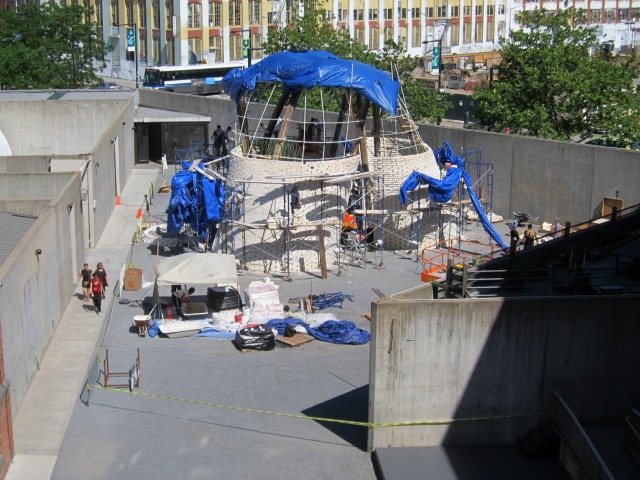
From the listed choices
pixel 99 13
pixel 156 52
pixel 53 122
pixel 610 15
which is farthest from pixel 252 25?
pixel 610 15

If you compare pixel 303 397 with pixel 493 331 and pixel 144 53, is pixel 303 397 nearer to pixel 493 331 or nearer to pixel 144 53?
pixel 493 331

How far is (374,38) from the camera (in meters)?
92.8

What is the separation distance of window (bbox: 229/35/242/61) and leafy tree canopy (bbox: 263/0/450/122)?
16924mm

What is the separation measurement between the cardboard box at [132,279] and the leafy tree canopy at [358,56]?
24.6m

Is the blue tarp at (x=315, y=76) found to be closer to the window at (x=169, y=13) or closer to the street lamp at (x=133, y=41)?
the street lamp at (x=133, y=41)

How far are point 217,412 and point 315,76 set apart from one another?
13225 mm

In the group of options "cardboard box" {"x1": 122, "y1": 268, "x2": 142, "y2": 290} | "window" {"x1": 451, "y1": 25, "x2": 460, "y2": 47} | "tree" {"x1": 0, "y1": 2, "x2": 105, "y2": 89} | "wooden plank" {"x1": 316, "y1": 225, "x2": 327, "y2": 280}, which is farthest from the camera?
"window" {"x1": 451, "y1": 25, "x2": 460, "y2": 47}

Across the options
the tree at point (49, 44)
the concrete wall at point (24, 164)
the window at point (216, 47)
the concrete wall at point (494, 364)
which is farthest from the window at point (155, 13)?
the concrete wall at point (494, 364)

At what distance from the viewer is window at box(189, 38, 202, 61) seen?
257ft

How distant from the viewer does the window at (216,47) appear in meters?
79.2

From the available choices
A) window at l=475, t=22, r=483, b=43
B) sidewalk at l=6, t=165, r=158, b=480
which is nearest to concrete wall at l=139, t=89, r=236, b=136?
sidewalk at l=6, t=165, r=158, b=480

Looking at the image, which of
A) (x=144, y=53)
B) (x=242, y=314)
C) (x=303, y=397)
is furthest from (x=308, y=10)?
(x=303, y=397)

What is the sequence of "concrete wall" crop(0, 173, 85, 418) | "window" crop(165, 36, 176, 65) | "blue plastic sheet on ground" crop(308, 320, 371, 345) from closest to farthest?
"concrete wall" crop(0, 173, 85, 418), "blue plastic sheet on ground" crop(308, 320, 371, 345), "window" crop(165, 36, 176, 65)

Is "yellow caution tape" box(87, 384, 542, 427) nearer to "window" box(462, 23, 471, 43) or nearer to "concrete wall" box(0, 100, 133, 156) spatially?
"concrete wall" box(0, 100, 133, 156)
